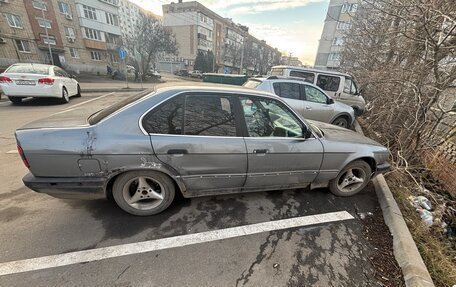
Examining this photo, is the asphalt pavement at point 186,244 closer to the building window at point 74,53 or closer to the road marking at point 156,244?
the road marking at point 156,244

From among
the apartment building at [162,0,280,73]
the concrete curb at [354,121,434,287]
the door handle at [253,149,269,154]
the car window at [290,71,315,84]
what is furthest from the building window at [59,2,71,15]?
the concrete curb at [354,121,434,287]

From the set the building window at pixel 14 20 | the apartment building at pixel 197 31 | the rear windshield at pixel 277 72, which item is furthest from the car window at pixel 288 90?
the apartment building at pixel 197 31

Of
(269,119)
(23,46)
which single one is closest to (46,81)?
(269,119)

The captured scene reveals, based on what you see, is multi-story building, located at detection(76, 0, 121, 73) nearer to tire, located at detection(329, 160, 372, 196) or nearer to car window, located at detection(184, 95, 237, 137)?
car window, located at detection(184, 95, 237, 137)

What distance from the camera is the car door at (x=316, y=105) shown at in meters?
6.03

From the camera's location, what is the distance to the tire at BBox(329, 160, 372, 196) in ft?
10.5

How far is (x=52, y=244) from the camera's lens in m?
2.15

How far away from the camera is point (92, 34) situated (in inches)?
1205

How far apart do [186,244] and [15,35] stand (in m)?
34.4

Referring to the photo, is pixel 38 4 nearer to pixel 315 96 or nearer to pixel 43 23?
pixel 43 23

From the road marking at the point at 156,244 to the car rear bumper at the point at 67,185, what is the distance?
0.62 m

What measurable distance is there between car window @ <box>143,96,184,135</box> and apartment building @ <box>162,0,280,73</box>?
46.2m

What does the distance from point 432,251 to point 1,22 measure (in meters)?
36.6

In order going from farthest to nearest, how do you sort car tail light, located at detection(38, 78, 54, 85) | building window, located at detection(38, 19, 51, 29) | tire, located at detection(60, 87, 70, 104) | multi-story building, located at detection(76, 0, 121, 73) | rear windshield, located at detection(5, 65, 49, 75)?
multi-story building, located at detection(76, 0, 121, 73)
building window, located at detection(38, 19, 51, 29)
tire, located at detection(60, 87, 70, 104)
car tail light, located at detection(38, 78, 54, 85)
rear windshield, located at detection(5, 65, 49, 75)
